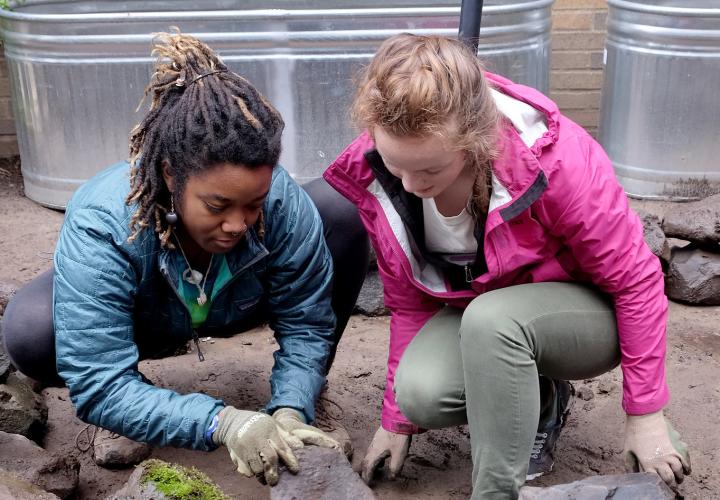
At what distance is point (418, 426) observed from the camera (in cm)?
249

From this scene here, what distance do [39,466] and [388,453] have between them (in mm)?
913

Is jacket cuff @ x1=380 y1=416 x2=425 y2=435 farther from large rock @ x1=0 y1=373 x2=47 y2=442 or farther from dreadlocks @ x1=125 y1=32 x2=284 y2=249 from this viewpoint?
large rock @ x1=0 y1=373 x2=47 y2=442

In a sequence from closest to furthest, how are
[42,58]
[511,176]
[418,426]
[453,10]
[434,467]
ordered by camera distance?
[511,176]
[418,426]
[434,467]
[453,10]
[42,58]

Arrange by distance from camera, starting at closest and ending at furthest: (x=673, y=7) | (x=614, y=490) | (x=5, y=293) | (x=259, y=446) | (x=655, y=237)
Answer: (x=614, y=490) < (x=259, y=446) < (x=5, y=293) < (x=655, y=237) < (x=673, y=7)

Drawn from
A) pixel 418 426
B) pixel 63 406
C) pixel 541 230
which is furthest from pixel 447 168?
pixel 63 406

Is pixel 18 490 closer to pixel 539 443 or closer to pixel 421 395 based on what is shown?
pixel 421 395

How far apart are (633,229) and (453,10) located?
7.31ft

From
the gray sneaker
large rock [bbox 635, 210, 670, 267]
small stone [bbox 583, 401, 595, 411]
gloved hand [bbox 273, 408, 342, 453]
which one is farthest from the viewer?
large rock [bbox 635, 210, 670, 267]

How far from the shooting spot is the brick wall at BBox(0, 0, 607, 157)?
5363mm

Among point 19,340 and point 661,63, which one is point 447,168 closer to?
point 19,340

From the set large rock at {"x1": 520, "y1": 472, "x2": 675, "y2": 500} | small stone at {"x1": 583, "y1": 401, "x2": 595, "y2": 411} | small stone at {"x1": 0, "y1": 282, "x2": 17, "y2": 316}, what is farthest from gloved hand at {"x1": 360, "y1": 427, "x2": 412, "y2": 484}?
small stone at {"x1": 0, "y1": 282, "x2": 17, "y2": 316}

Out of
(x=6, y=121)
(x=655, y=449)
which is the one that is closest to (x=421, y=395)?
(x=655, y=449)

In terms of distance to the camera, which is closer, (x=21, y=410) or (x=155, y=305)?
(x=155, y=305)

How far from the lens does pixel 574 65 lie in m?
5.47
